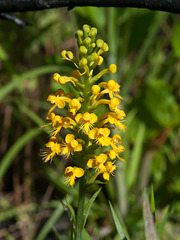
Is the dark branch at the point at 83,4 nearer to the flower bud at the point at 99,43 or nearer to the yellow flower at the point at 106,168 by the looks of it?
the flower bud at the point at 99,43

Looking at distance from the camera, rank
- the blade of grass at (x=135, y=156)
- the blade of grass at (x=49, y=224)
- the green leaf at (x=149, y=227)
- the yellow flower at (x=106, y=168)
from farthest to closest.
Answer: the blade of grass at (x=135, y=156)
the blade of grass at (x=49, y=224)
the yellow flower at (x=106, y=168)
the green leaf at (x=149, y=227)

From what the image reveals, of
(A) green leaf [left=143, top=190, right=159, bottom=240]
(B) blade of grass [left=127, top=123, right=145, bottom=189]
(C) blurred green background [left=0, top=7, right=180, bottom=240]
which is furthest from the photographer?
(B) blade of grass [left=127, top=123, right=145, bottom=189]

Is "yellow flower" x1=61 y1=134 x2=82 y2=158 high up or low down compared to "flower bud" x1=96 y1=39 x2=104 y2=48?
down

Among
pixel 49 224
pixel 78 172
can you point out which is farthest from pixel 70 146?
pixel 49 224

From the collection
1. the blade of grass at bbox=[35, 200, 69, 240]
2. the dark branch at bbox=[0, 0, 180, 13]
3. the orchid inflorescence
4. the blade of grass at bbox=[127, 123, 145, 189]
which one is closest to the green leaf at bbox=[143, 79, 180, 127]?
the blade of grass at bbox=[127, 123, 145, 189]

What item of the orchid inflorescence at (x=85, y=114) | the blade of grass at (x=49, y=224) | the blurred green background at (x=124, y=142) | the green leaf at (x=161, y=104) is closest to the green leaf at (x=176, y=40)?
the blurred green background at (x=124, y=142)

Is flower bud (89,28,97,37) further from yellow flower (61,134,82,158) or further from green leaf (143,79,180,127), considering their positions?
green leaf (143,79,180,127)
